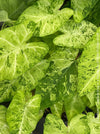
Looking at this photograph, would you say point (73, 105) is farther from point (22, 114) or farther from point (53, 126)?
point (22, 114)

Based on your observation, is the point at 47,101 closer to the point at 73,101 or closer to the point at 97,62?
the point at 73,101

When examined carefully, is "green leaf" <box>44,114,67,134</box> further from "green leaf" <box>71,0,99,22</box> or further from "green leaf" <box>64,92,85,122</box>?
"green leaf" <box>71,0,99,22</box>

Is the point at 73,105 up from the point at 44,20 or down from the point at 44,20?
down

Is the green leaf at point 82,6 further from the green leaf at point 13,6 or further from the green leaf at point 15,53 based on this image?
the green leaf at point 13,6

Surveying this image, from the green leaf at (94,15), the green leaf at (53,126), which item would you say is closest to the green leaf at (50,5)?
the green leaf at (94,15)

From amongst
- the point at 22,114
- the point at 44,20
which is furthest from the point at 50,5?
the point at 22,114
